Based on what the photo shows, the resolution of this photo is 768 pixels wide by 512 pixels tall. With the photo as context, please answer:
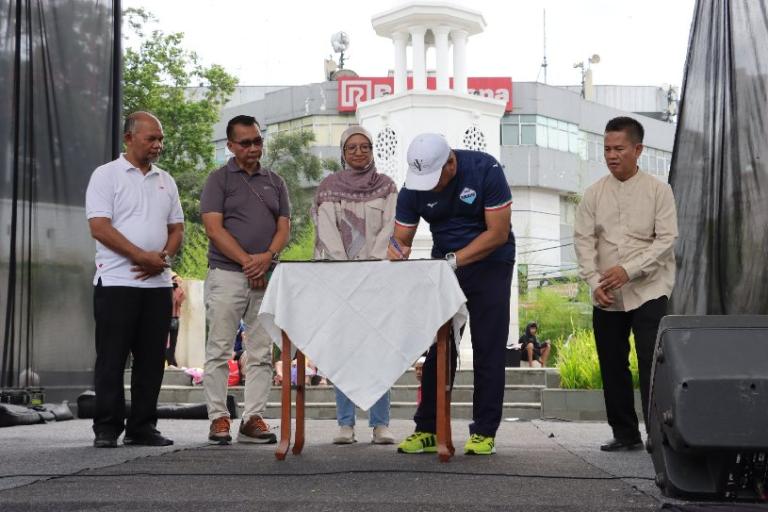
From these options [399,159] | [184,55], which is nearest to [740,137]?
[399,159]

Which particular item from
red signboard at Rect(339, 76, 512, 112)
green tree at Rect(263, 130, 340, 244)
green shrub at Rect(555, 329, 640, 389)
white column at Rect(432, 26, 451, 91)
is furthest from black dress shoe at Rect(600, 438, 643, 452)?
red signboard at Rect(339, 76, 512, 112)

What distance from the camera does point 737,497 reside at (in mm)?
4164

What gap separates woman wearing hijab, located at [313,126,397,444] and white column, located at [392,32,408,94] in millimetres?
17241

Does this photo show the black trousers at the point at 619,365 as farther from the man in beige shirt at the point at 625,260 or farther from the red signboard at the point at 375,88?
the red signboard at the point at 375,88

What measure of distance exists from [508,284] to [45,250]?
190 inches

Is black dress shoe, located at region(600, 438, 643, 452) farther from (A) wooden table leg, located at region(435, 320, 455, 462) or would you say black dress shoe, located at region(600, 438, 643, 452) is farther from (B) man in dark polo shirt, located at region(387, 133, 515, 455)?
(A) wooden table leg, located at region(435, 320, 455, 462)

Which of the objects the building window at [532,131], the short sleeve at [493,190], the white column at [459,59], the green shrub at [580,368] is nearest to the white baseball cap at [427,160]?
the short sleeve at [493,190]

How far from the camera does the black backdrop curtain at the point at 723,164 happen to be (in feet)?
23.7

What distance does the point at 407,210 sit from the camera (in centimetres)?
647

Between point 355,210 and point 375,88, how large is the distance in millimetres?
56427

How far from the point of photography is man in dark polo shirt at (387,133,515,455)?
20.6 ft

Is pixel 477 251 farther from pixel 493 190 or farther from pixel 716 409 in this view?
pixel 716 409

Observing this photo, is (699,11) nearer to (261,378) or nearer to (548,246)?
(261,378)

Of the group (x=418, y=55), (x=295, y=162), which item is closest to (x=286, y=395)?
(x=418, y=55)
